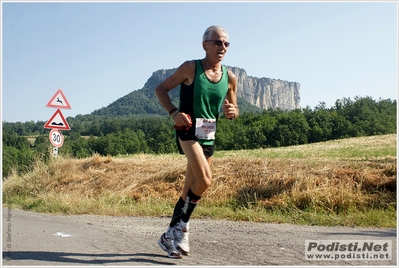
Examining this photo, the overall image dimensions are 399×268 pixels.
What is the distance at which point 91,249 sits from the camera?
5133 millimetres

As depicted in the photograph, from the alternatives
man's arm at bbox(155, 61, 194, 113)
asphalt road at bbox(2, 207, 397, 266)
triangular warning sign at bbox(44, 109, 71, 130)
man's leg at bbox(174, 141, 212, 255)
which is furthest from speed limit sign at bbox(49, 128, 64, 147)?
man's leg at bbox(174, 141, 212, 255)

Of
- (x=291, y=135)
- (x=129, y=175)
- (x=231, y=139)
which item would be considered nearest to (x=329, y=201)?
(x=129, y=175)

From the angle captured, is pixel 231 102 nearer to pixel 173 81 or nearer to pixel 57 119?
pixel 173 81

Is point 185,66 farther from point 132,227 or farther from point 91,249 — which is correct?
point 132,227

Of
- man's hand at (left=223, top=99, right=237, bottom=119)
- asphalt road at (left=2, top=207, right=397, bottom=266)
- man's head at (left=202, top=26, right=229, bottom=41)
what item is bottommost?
asphalt road at (left=2, top=207, right=397, bottom=266)

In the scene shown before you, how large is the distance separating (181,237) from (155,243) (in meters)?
0.76

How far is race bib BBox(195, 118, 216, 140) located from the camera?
4797 millimetres

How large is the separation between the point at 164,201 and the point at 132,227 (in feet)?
10.3

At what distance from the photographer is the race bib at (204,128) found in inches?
189

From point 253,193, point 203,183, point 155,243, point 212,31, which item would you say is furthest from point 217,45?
point 253,193

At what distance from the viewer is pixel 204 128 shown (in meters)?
4.84

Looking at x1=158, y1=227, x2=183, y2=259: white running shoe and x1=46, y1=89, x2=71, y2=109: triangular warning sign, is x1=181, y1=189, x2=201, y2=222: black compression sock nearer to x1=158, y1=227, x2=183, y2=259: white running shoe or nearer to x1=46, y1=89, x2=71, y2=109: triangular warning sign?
x1=158, y1=227, x2=183, y2=259: white running shoe

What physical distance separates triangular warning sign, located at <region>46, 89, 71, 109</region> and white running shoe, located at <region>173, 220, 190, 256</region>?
10.1 m

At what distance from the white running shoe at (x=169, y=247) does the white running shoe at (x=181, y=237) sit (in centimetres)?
4
